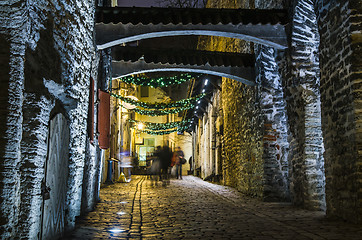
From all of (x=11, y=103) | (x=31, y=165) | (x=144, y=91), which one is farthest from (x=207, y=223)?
(x=144, y=91)

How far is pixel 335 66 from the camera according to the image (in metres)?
5.64

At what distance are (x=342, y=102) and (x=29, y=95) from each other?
435 cm

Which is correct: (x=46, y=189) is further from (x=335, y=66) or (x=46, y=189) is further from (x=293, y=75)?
(x=293, y=75)

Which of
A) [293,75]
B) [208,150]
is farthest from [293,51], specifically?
[208,150]

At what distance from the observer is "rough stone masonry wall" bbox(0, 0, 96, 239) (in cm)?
287

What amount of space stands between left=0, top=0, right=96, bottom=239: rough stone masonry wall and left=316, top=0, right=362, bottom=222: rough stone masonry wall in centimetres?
386

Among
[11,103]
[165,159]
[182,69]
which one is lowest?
[165,159]

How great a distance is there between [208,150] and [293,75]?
38.4ft

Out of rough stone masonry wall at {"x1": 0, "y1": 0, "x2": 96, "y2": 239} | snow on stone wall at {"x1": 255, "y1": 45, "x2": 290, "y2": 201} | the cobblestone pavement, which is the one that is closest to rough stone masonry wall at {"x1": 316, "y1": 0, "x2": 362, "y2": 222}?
the cobblestone pavement

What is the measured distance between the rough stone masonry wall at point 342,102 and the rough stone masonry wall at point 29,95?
3856 millimetres

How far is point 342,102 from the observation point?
17.8ft

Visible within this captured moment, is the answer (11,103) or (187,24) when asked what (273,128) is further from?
(11,103)

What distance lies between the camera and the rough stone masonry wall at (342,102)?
507 cm

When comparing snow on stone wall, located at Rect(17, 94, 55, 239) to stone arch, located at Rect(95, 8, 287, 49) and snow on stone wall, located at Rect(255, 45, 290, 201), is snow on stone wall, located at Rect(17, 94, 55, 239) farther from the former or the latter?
snow on stone wall, located at Rect(255, 45, 290, 201)
